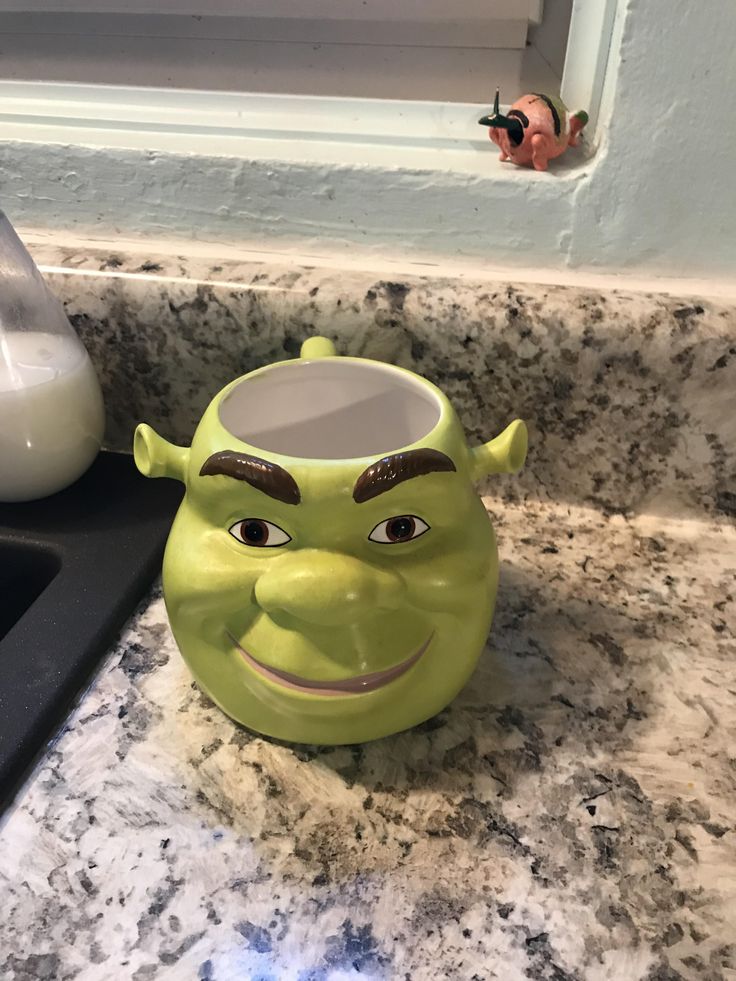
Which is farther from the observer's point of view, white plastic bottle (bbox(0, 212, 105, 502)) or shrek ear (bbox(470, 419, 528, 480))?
white plastic bottle (bbox(0, 212, 105, 502))

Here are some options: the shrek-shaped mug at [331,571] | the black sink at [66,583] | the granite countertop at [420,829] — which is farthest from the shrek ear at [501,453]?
the black sink at [66,583]

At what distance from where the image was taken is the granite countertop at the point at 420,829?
0.32m

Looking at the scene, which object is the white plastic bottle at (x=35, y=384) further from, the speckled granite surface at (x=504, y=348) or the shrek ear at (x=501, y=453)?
the shrek ear at (x=501, y=453)

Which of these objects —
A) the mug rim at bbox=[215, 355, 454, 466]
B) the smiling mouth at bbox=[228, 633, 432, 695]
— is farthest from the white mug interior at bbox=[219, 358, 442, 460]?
the smiling mouth at bbox=[228, 633, 432, 695]

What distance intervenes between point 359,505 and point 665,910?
20 cm

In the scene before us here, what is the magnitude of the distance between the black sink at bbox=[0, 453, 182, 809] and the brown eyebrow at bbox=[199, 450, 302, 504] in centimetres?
16

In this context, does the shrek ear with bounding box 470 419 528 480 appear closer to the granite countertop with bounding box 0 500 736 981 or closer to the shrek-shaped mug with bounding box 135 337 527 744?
the shrek-shaped mug with bounding box 135 337 527 744

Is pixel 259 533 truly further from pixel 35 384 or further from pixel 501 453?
pixel 35 384

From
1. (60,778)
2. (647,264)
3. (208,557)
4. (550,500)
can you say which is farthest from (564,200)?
(60,778)

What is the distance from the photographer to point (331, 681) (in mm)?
354

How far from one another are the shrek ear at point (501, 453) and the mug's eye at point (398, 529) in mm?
45

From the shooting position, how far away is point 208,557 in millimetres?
Result: 358

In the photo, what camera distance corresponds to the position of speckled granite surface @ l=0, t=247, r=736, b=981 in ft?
1.08

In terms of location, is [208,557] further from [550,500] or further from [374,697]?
[550,500]
